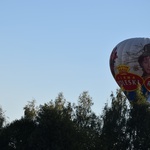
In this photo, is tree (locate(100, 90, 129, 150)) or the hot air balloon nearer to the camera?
tree (locate(100, 90, 129, 150))

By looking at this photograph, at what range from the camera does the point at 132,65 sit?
72.1m

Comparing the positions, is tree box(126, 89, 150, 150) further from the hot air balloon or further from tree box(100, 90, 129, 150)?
the hot air balloon

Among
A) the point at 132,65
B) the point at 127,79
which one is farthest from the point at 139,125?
the point at 132,65

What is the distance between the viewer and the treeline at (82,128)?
5347 centimetres

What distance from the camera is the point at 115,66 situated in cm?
7388

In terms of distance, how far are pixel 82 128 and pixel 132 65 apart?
18270mm

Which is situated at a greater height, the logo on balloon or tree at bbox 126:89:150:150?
the logo on balloon

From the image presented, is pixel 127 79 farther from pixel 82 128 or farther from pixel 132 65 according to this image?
pixel 82 128

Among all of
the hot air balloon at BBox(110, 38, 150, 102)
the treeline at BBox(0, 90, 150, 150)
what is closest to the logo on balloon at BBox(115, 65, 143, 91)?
the hot air balloon at BBox(110, 38, 150, 102)

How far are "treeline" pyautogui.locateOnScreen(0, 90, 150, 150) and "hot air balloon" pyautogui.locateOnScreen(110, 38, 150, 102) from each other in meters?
12.3

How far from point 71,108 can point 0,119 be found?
45.8 feet

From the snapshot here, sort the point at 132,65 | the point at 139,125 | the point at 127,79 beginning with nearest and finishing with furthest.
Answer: the point at 139,125 → the point at 132,65 → the point at 127,79

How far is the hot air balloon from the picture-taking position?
7156 centimetres

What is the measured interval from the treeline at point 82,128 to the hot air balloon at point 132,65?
12.3 metres
